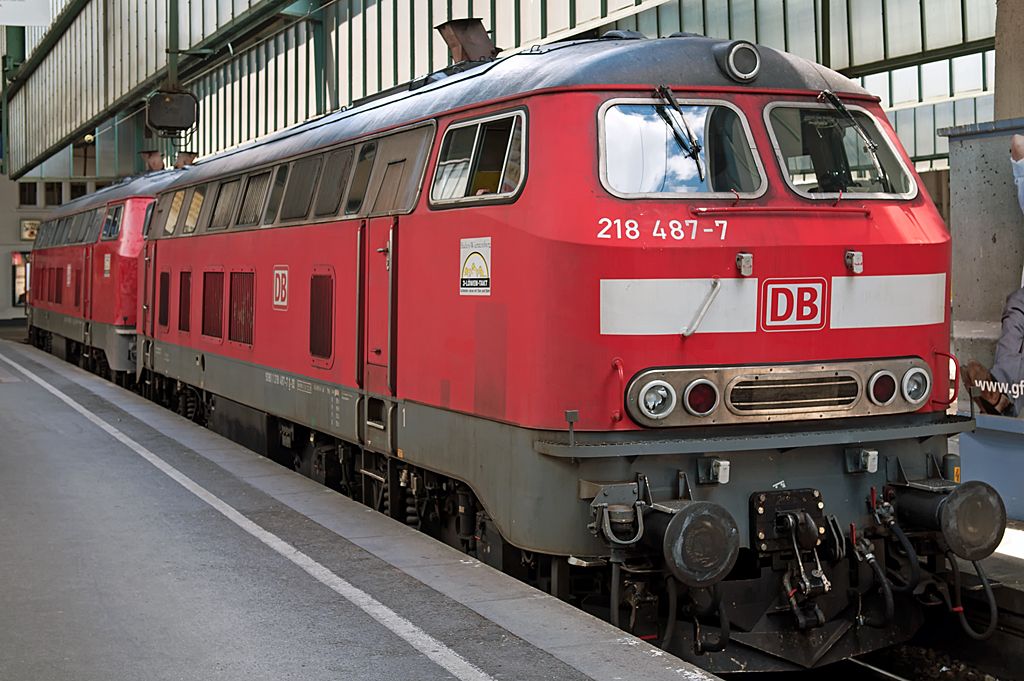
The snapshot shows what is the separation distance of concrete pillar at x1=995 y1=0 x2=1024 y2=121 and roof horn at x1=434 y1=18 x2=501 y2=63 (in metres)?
4.47

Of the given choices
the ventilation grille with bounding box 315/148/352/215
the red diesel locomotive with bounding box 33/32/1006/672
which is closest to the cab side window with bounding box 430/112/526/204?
the red diesel locomotive with bounding box 33/32/1006/672

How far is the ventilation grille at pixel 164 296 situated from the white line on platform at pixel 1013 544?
34.7 feet

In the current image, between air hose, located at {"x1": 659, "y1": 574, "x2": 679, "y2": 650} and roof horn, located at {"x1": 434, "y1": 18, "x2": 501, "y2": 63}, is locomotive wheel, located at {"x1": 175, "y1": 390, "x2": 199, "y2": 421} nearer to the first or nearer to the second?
roof horn, located at {"x1": 434, "y1": 18, "x2": 501, "y2": 63}

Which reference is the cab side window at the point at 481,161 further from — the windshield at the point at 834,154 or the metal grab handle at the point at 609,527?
the metal grab handle at the point at 609,527

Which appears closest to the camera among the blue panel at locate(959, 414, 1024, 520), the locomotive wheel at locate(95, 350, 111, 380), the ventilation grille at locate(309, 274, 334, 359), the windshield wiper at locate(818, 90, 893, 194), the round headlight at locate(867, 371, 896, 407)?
the round headlight at locate(867, 371, 896, 407)

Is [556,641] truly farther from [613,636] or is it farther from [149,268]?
[149,268]

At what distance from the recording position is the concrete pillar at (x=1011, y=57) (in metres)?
9.79

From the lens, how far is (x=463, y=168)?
275 inches

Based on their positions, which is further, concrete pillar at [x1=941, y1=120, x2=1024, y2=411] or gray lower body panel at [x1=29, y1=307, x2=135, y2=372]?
gray lower body panel at [x1=29, y1=307, x2=135, y2=372]

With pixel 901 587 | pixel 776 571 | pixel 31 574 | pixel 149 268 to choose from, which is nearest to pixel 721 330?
pixel 776 571

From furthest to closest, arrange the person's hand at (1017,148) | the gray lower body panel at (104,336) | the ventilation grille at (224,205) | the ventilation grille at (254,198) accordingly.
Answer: the gray lower body panel at (104,336), the ventilation grille at (224,205), the ventilation grille at (254,198), the person's hand at (1017,148)

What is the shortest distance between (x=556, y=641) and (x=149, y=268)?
11900 millimetres

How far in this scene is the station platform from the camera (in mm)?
5246

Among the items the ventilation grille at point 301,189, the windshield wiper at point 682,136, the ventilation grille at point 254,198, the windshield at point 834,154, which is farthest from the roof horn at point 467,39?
the windshield at point 834,154
